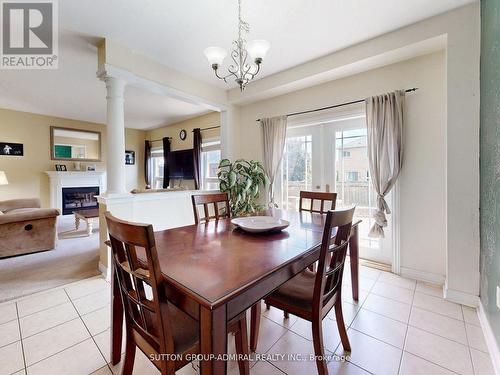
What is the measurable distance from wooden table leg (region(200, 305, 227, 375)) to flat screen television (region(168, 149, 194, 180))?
16.5 feet

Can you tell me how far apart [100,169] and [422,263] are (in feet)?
23.7

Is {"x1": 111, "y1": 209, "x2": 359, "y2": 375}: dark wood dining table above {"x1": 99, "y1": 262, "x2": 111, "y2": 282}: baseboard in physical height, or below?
above

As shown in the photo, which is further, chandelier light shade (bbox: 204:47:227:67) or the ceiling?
the ceiling

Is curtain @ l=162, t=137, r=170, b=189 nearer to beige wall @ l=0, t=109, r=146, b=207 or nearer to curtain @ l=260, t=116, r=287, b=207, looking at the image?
beige wall @ l=0, t=109, r=146, b=207

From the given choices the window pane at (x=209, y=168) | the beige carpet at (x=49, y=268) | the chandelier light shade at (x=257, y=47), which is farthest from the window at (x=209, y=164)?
the chandelier light shade at (x=257, y=47)

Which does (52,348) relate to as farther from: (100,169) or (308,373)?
(100,169)

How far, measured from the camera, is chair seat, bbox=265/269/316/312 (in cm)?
127

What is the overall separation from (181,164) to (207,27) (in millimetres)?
4002

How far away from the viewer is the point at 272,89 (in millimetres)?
3320

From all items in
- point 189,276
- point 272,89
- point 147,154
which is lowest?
point 189,276

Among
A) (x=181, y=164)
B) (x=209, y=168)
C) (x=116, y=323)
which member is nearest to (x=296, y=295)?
(x=116, y=323)

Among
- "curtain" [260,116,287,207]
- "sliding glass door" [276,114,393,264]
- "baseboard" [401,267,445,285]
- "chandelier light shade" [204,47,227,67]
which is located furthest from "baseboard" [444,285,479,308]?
"chandelier light shade" [204,47,227,67]

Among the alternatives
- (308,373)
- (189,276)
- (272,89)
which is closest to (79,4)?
(272,89)

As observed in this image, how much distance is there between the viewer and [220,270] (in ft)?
3.12
